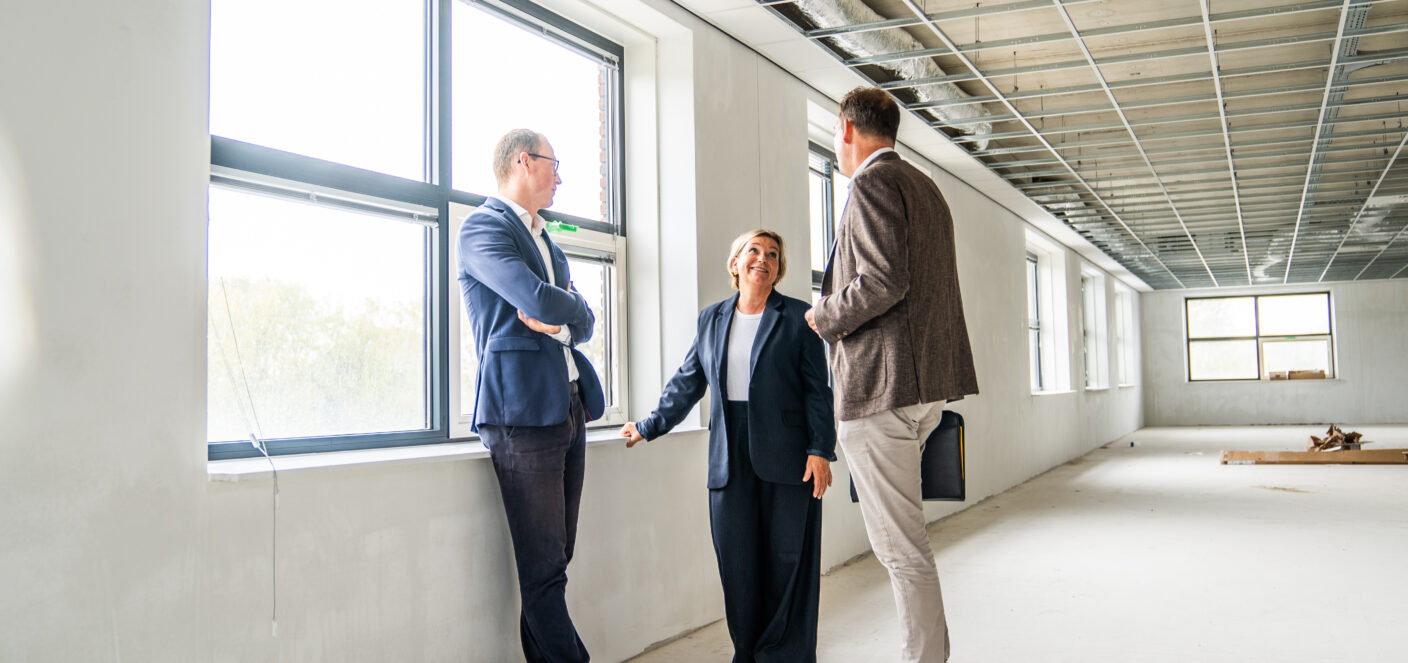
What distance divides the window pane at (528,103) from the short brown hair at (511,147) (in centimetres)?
34

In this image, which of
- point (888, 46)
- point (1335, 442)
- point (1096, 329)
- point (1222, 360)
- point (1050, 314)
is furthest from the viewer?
point (1222, 360)

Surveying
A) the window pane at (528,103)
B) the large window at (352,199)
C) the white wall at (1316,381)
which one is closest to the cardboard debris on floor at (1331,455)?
the white wall at (1316,381)

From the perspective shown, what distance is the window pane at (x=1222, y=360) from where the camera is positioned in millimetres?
19047

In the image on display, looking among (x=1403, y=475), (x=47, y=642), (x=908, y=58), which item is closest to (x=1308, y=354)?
(x=1403, y=475)

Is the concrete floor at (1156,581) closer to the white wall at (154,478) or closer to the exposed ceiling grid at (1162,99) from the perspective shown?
the white wall at (154,478)

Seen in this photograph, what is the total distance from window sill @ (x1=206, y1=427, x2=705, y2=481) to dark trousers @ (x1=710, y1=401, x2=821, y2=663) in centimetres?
59

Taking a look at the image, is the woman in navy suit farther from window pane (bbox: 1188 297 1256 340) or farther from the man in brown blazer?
window pane (bbox: 1188 297 1256 340)

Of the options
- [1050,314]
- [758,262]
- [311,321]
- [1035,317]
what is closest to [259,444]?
[311,321]

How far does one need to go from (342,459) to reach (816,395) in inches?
53.7

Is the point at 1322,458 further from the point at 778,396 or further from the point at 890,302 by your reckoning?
the point at 890,302

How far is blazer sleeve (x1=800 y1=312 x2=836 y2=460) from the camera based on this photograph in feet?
9.63

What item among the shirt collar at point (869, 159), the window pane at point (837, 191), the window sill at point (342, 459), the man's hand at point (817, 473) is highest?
the window pane at point (837, 191)

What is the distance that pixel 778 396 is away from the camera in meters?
2.94

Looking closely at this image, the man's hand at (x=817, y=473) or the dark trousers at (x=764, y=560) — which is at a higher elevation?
the man's hand at (x=817, y=473)
